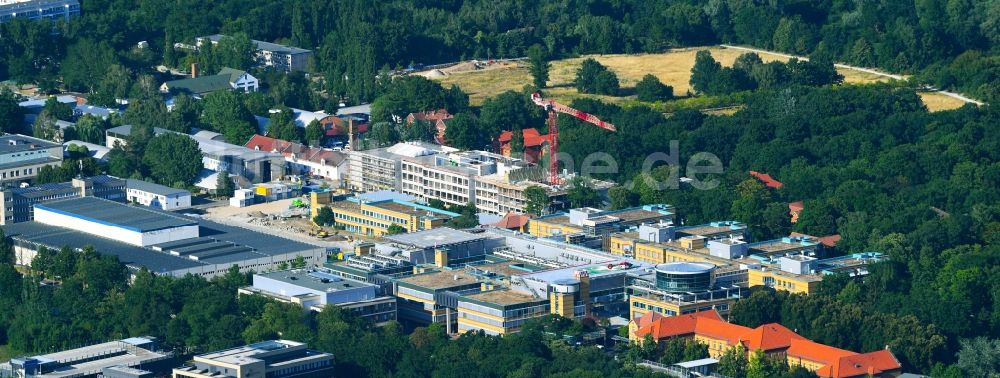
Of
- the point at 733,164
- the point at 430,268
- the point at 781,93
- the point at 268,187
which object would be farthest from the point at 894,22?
the point at 430,268

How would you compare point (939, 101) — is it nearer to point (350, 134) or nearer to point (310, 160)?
point (350, 134)

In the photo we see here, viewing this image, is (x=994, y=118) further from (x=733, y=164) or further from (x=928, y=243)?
(x=928, y=243)

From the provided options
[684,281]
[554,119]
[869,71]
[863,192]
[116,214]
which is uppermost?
[554,119]

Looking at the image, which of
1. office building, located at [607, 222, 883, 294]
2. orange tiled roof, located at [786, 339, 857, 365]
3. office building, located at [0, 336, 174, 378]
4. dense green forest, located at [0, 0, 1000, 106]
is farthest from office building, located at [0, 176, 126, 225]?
orange tiled roof, located at [786, 339, 857, 365]

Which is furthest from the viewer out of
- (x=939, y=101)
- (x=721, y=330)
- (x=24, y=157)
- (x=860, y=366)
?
(x=939, y=101)

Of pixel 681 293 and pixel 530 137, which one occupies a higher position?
pixel 681 293

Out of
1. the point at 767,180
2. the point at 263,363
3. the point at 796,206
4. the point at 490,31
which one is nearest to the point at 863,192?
the point at 796,206
